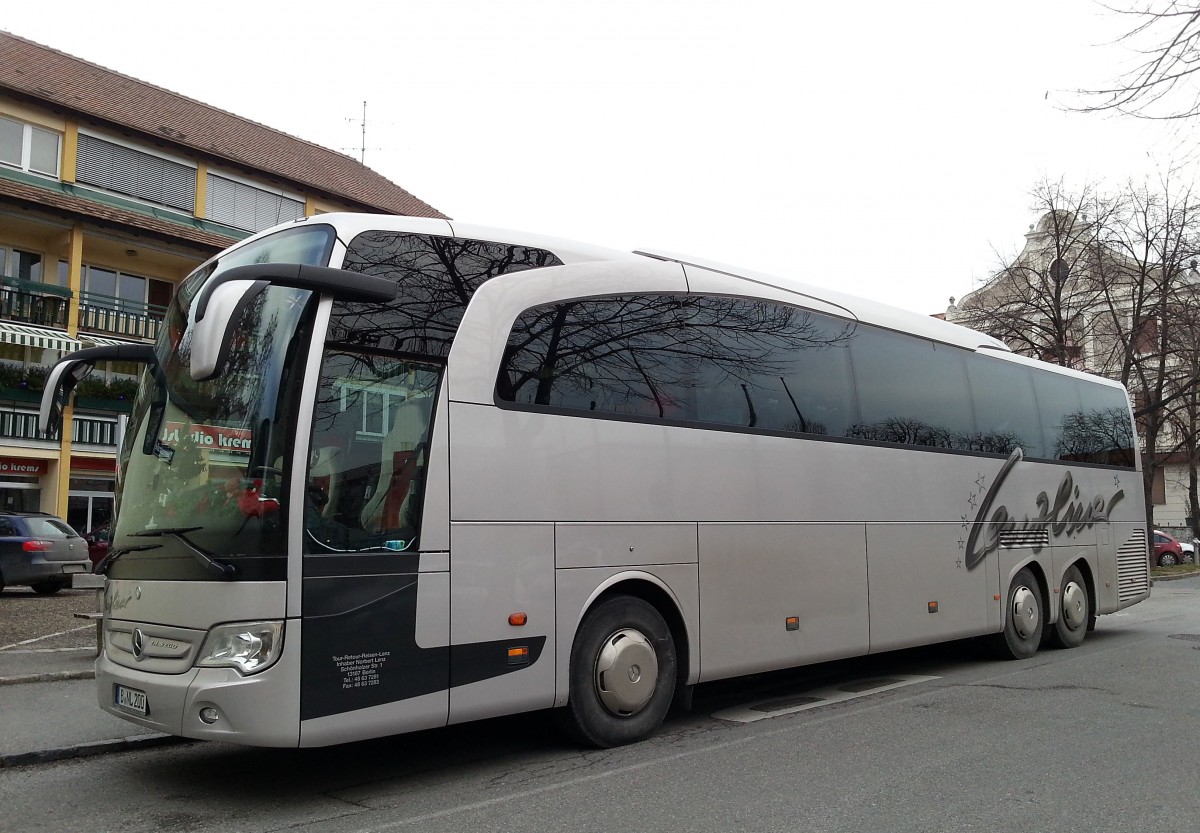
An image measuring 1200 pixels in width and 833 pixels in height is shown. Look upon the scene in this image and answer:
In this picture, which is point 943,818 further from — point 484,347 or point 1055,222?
point 1055,222

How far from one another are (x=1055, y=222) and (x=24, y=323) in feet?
95.2

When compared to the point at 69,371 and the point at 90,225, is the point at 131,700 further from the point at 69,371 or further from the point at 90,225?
the point at 90,225

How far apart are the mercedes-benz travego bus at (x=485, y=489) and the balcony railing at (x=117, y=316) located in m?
21.9

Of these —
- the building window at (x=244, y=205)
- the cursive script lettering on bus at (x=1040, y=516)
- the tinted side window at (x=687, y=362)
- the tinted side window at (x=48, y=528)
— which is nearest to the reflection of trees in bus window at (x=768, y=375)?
the tinted side window at (x=687, y=362)

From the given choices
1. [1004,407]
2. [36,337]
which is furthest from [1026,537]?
[36,337]

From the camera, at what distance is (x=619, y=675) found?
7145 mm

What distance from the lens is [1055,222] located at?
31.8 meters

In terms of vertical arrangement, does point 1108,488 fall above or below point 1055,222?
below

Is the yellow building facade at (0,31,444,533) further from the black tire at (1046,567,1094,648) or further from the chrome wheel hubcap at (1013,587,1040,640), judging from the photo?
the black tire at (1046,567,1094,648)

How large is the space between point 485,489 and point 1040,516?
8.55 metres

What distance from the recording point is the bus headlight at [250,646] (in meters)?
5.51

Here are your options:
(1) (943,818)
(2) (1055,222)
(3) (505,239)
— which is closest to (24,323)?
(3) (505,239)

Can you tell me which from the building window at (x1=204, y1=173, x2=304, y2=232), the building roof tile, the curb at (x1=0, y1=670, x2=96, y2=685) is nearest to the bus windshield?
the curb at (x1=0, y1=670, x2=96, y2=685)

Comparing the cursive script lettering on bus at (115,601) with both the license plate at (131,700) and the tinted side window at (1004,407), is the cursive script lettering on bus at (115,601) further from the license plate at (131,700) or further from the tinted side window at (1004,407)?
the tinted side window at (1004,407)
